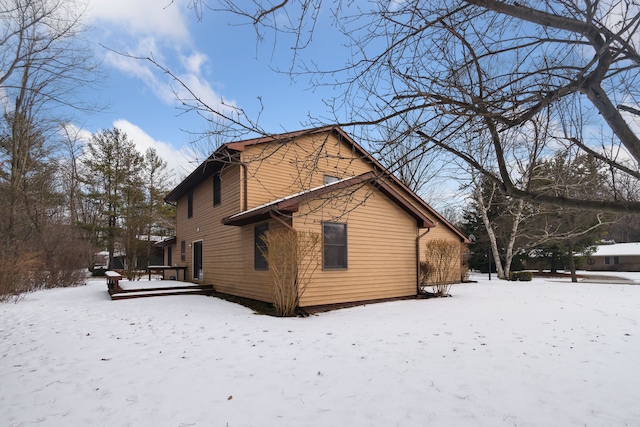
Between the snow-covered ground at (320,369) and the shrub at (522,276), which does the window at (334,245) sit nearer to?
the snow-covered ground at (320,369)

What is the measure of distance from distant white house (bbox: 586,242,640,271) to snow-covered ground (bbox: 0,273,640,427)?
31.0m

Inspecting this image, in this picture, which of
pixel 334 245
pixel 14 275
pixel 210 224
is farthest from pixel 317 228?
pixel 14 275

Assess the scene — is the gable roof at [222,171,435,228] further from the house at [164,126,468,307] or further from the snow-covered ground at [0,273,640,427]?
the snow-covered ground at [0,273,640,427]

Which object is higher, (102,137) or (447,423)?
(102,137)

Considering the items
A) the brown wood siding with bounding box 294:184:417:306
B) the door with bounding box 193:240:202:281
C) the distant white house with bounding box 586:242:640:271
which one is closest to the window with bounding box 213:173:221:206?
the door with bounding box 193:240:202:281

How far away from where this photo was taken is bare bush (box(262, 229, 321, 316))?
8.42 metres

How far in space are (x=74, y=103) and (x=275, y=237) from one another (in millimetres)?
4774

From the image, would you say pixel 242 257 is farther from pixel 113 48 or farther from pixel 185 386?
pixel 113 48

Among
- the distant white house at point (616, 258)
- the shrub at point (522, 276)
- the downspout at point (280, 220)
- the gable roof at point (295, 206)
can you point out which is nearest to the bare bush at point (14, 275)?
the gable roof at point (295, 206)

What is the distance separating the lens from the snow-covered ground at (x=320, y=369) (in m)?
3.38

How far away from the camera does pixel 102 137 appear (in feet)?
93.5

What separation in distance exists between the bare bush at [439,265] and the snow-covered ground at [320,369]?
331 centimetres

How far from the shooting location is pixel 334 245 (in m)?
9.77

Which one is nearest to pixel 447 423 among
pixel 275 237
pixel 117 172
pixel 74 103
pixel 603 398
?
pixel 603 398
